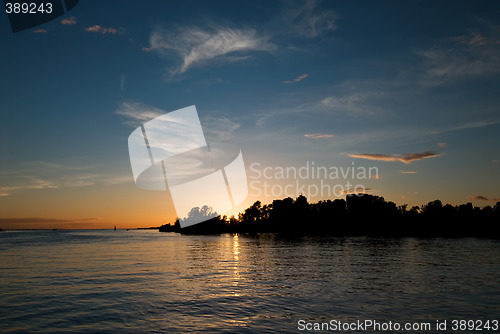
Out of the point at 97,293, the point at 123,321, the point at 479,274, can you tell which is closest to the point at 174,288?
the point at 97,293

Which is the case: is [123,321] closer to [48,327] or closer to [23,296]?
[48,327]

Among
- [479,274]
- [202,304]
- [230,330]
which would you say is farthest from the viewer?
[479,274]

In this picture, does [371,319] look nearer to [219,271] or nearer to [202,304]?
[202,304]

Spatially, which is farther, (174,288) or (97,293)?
(174,288)

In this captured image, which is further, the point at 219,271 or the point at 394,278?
the point at 219,271

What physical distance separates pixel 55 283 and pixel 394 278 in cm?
3887

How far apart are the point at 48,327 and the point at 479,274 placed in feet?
156

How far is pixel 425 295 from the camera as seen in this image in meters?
27.6

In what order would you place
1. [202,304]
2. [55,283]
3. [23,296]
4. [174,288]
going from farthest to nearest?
[55,283] → [174,288] → [23,296] → [202,304]

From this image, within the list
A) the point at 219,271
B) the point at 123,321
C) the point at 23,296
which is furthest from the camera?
the point at 219,271

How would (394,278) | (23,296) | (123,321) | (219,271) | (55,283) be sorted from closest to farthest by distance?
(123,321)
(23,296)
(55,283)
(394,278)
(219,271)

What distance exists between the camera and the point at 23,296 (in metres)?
27.4

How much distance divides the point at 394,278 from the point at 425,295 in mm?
9420

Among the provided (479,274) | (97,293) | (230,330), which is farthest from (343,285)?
(97,293)
